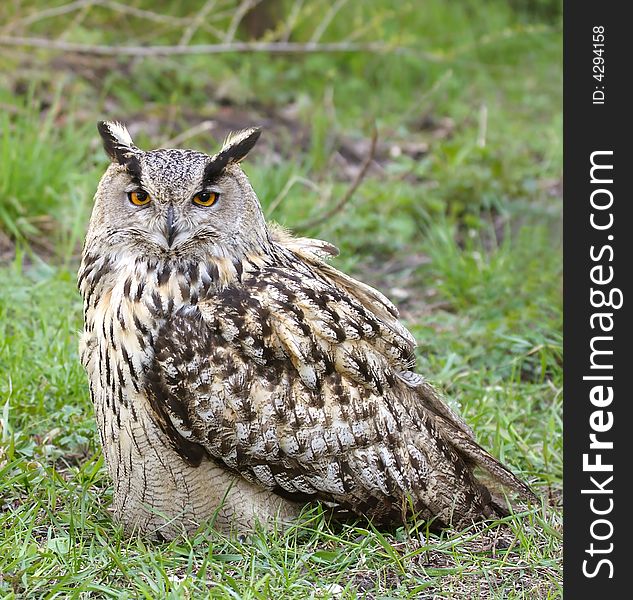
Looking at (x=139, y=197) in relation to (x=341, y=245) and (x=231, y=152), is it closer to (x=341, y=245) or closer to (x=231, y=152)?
(x=231, y=152)

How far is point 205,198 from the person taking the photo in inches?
139

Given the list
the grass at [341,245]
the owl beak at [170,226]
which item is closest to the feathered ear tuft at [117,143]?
the owl beak at [170,226]

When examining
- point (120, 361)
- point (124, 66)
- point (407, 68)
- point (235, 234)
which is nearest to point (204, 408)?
point (120, 361)

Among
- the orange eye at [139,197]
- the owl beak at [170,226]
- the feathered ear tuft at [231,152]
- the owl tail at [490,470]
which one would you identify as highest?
the feathered ear tuft at [231,152]

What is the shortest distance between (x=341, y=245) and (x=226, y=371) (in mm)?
3095

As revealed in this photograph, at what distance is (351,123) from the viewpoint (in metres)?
8.70

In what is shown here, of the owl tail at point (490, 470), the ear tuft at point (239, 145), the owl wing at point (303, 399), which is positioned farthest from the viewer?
the owl tail at point (490, 470)

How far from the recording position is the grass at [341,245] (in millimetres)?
3492

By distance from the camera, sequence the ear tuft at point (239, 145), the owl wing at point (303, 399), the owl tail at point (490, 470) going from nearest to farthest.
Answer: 1. the owl wing at point (303, 399)
2. the ear tuft at point (239, 145)
3. the owl tail at point (490, 470)

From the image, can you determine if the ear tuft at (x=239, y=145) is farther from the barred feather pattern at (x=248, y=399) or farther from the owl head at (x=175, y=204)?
the barred feather pattern at (x=248, y=399)

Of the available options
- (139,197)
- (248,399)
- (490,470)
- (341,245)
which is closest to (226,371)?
(248,399)

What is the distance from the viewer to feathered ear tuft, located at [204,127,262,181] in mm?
3496

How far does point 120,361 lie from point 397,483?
3.39 ft

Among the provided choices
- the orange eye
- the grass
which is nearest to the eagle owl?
the orange eye
